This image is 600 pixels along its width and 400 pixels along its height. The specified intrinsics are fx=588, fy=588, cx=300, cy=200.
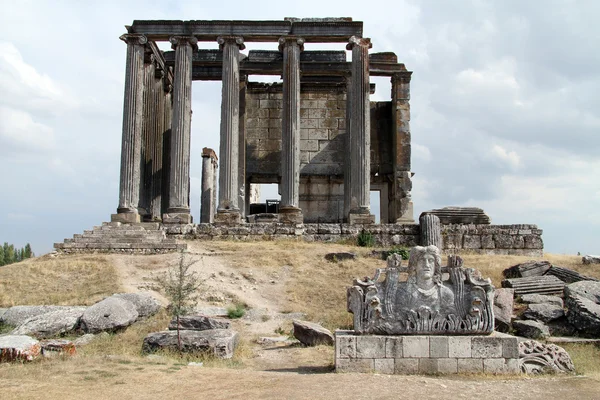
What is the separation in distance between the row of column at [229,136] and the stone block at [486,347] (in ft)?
51.4

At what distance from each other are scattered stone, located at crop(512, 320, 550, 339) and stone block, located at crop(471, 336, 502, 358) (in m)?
4.43

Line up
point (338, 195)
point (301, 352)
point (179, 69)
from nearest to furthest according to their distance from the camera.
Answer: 1. point (301, 352)
2. point (179, 69)
3. point (338, 195)

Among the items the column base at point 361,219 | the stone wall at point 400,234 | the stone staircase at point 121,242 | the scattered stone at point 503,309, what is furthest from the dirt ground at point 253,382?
the column base at point 361,219

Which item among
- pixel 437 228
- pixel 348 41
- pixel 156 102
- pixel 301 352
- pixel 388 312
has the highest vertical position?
pixel 348 41

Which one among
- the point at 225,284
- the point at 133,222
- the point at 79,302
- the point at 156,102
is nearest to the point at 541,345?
the point at 225,284

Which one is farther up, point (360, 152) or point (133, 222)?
point (360, 152)

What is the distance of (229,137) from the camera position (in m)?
26.5

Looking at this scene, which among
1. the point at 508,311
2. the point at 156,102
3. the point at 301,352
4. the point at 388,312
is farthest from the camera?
the point at 156,102

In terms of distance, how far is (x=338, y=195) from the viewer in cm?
3238

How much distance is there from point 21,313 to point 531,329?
12564 mm

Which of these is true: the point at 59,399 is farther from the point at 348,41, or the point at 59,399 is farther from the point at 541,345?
the point at 348,41

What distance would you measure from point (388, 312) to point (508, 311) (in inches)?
218

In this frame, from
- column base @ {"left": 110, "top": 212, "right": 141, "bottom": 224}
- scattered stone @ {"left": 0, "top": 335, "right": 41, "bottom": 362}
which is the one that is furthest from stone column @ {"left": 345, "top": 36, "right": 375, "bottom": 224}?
scattered stone @ {"left": 0, "top": 335, "right": 41, "bottom": 362}

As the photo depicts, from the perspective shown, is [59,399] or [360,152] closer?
[59,399]
